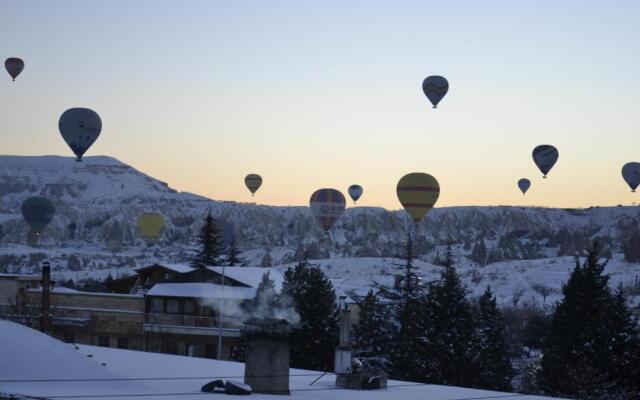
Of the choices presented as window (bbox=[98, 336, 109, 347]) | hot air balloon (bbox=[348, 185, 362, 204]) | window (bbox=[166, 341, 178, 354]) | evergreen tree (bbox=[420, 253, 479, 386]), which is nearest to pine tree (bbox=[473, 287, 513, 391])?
evergreen tree (bbox=[420, 253, 479, 386])

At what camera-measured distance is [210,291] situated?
78625mm

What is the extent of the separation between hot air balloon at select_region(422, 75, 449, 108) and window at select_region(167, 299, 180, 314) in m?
32.3

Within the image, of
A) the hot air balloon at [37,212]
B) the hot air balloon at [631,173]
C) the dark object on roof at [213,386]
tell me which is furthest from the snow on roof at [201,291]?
the hot air balloon at [631,173]

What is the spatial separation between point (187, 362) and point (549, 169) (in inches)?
3109

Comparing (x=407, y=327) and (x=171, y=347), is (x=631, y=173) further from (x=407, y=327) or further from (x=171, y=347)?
(x=171, y=347)

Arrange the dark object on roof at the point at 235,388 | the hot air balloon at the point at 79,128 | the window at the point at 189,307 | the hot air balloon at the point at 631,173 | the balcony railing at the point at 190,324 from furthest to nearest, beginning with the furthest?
the hot air balloon at the point at 631,173 → the hot air balloon at the point at 79,128 → the window at the point at 189,307 → the balcony railing at the point at 190,324 → the dark object on roof at the point at 235,388

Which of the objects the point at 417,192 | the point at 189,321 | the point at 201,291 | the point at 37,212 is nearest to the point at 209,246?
the point at 417,192

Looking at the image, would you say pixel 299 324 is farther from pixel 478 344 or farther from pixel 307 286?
pixel 478 344

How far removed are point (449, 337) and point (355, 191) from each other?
11071 cm

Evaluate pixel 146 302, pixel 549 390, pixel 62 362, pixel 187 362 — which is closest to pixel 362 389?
pixel 187 362

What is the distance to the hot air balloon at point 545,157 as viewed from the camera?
108 m

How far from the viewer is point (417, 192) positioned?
9988 cm

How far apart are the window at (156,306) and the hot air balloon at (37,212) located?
45176 mm

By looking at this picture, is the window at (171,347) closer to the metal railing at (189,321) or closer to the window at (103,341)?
the metal railing at (189,321)
